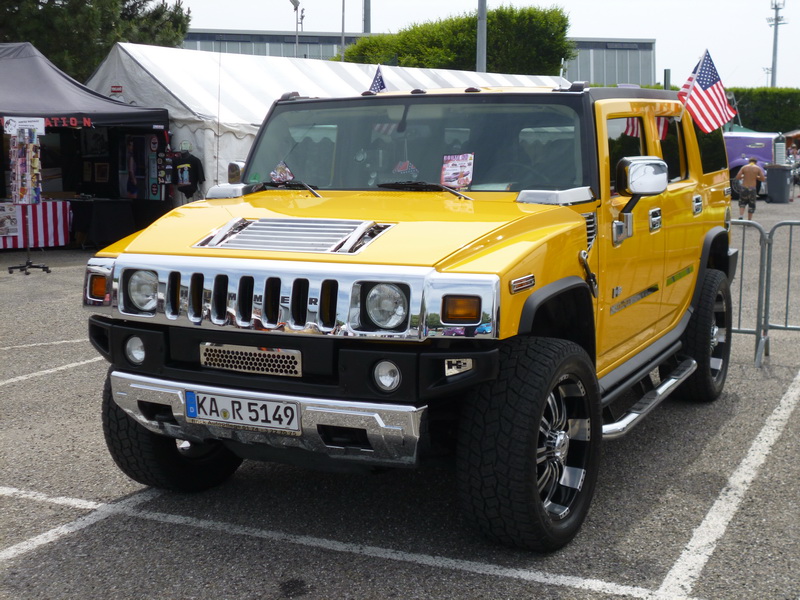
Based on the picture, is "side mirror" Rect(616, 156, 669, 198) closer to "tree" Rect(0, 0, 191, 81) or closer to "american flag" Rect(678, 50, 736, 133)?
"american flag" Rect(678, 50, 736, 133)

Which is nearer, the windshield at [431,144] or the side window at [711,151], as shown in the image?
the windshield at [431,144]

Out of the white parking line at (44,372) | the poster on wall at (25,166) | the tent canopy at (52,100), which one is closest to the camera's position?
the white parking line at (44,372)

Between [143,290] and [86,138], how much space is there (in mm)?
15094

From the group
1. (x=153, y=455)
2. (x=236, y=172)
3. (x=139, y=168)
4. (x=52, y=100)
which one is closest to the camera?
(x=153, y=455)

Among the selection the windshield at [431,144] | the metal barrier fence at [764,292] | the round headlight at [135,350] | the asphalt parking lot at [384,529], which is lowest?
the asphalt parking lot at [384,529]

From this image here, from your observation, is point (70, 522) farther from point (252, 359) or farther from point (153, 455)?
point (252, 359)

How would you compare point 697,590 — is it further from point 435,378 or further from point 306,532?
point 306,532

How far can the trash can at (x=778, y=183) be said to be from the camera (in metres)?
29.3

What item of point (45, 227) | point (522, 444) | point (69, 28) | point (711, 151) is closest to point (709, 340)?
point (711, 151)

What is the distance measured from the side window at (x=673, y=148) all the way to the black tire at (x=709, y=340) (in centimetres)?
75

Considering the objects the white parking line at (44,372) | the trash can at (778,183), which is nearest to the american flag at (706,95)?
the white parking line at (44,372)

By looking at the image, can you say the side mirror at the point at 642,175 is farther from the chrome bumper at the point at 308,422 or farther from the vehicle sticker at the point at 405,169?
the chrome bumper at the point at 308,422

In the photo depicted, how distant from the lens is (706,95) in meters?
8.29

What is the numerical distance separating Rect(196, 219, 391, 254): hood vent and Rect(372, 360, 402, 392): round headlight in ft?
1.48
